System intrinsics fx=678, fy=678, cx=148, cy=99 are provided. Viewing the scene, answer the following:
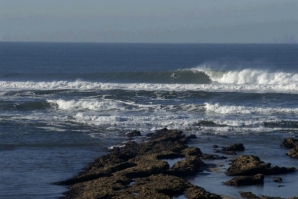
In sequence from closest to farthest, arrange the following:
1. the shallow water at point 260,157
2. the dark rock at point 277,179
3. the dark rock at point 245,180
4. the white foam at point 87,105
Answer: the shallow water at point 260,157 → the dark rock at point 245,180 → the dark rock at point 277,179 → the white foam at point 87,105

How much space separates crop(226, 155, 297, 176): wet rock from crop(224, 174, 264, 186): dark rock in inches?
35.3

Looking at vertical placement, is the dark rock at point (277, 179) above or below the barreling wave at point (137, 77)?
below

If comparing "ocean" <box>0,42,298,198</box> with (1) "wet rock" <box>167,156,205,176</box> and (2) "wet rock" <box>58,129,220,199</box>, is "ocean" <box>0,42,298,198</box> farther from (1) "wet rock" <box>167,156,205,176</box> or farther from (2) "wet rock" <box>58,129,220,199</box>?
(1) "wet rock" <box>167,156,205,176</box>

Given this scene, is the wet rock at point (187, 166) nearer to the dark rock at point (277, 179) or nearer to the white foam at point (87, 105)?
the dark rock at point (277, 179)

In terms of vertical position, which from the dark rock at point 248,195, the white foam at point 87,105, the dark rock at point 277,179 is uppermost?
the white foam at point 87,105

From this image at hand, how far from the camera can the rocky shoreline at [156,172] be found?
2120 cm

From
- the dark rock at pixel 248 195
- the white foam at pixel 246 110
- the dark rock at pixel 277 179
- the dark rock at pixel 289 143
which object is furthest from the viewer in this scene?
the white foam at pixel 246 110

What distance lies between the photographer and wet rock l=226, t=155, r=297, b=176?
79.0 feet

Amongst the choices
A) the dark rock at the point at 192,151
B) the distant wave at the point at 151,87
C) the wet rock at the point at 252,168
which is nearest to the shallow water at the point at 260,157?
the wet rock at the point at 252,168

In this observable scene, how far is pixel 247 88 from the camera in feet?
182

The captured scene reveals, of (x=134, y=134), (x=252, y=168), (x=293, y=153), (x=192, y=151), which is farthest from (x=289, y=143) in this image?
(x=134, y=134)

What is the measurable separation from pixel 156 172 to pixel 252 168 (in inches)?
136

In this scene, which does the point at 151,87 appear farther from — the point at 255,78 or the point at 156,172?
the point at 156,172

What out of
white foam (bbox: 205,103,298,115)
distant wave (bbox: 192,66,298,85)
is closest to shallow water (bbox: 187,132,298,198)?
white foam (bbox: 205,103,298,115)
